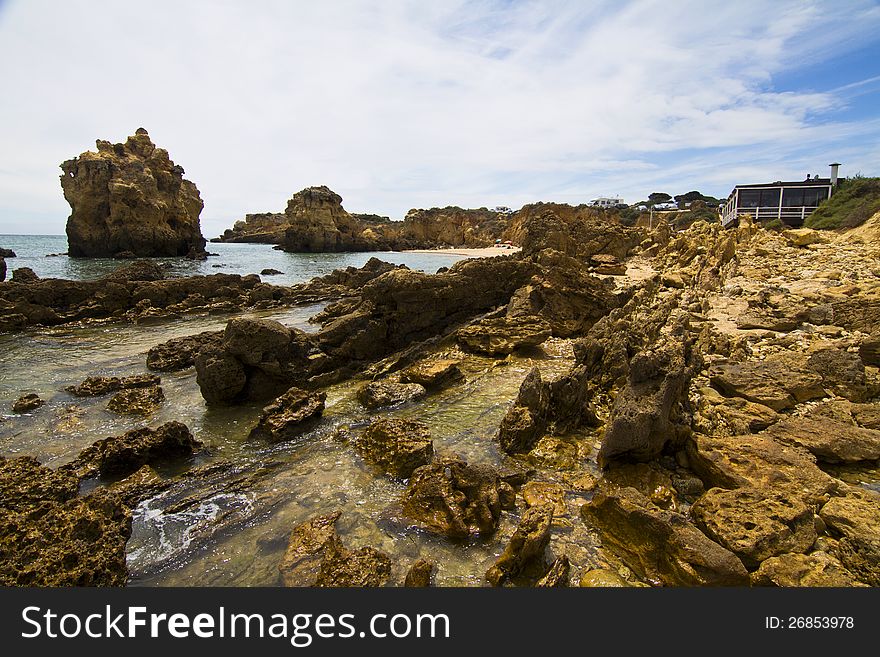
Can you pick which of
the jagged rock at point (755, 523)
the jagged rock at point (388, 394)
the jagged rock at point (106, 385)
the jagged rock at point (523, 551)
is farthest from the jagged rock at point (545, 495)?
the jagged rock at point (106, 385)

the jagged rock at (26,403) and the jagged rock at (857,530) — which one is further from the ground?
the jagged rock at (857,530)

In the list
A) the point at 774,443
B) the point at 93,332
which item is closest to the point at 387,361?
the point at 774,443

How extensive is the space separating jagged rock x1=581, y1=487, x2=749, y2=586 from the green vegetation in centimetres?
3792

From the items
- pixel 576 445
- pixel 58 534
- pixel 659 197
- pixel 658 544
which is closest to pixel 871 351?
pixel 576 445

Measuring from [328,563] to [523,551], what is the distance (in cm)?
189

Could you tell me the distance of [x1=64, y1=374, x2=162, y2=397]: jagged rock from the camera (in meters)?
9.44

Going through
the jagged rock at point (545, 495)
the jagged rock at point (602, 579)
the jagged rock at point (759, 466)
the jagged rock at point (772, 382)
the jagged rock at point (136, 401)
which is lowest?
the jagged rock at point (602, 579)

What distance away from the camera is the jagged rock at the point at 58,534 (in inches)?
149

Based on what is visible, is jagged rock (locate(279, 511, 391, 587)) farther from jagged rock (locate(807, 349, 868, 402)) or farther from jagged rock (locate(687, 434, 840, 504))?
jagged rock (locate(807, 349, 868, 402))

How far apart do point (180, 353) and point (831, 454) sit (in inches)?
545

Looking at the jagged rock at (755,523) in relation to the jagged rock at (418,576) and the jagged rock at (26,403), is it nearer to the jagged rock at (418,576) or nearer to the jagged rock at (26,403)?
the jagged rock at (418,576)

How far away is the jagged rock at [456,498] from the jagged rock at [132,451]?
3.86 m

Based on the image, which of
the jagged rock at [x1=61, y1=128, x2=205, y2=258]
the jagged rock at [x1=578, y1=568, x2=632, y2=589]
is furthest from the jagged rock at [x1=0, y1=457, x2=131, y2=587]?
the jagged rock at [x1=61, y1=128, x2=205, y2=258]

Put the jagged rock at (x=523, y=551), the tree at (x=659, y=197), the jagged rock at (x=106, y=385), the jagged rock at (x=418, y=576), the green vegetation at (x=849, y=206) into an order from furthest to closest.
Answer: the tree at (x=659, y=197)
the green vegetation at (x=849, y=206)
the jagged rock at (x=106, y=385)
the jagged rock at (x=523, y=551)
the jagged rock at (x=418, y=576)
